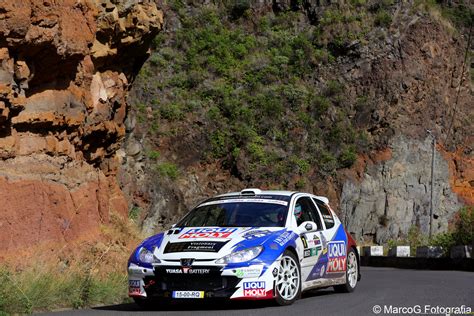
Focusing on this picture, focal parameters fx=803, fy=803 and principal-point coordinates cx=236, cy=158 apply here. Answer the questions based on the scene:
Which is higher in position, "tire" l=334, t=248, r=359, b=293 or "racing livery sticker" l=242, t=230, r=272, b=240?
"racing livery sticker" l=242, t=230, r=272, b=240

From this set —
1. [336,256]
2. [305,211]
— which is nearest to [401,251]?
[336,256]

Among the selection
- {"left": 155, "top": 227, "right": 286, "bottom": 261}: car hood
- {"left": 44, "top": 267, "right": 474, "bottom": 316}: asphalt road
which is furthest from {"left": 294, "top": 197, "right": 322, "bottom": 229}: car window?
{"left": 44, "top": 267, "right": 474, "bottom": 316}: asphalt road

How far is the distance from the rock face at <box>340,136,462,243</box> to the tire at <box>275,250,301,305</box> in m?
31.2

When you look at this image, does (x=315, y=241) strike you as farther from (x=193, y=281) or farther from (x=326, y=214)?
(x=193, y=281)

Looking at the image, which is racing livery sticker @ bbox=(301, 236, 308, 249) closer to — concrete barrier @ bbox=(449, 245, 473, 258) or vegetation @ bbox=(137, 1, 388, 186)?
concrete barrier @ bbox=(449, 245, 473, 258)

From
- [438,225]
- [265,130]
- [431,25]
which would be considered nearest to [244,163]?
[265,130]

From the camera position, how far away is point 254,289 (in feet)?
32.5

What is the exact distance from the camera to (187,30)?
1929 inches

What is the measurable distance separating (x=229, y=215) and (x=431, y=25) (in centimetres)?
4014

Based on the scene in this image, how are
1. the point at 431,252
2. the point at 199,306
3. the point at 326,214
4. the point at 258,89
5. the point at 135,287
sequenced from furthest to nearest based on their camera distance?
the point at 258,89 → the point at 431,252 → the point at 326,214 → the point at 199,306 → the point at 135,287

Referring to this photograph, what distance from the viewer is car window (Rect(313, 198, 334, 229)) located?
12.8 metres

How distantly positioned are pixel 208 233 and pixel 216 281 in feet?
2.80

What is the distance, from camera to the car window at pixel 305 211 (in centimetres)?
1181

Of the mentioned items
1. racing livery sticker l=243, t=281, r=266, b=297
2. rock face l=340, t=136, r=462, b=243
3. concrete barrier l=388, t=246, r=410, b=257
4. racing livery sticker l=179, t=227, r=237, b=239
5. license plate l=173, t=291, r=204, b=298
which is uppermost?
racing livery sticker l=179, t=227, r=237, b=239
